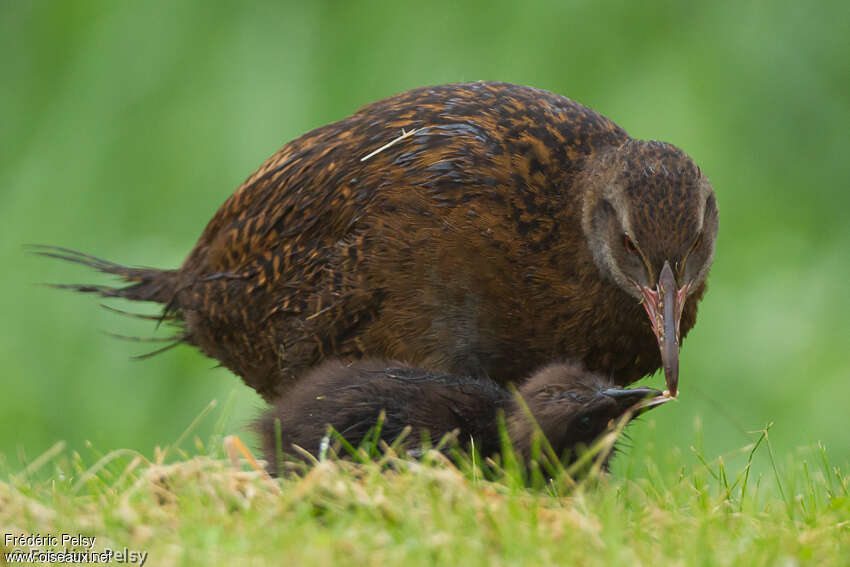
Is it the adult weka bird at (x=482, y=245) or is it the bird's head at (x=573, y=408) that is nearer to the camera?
the bird's head at (x=573, y=408)

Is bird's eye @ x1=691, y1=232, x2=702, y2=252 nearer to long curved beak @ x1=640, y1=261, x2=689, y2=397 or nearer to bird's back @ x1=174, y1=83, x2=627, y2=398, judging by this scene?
long curved beak @ x1=640, y1=261, x2=689, y2=397

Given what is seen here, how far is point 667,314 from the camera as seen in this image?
442 cm

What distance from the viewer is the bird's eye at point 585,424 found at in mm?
4305

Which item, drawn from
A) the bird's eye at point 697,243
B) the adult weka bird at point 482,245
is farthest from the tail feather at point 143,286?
the bird's eye at point 697,243

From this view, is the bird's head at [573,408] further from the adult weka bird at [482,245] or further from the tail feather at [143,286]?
the tail feather at [143,286]

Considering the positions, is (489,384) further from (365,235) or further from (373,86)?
(373,86)

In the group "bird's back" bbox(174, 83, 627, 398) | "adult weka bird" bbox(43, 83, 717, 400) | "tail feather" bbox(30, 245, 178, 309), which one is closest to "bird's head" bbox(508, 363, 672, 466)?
"adult weka bird" bbox(43, 83, 717, 400)

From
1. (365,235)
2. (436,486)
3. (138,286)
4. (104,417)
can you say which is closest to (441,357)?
(365,235)

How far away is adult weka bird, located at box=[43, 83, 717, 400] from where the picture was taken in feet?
15.0

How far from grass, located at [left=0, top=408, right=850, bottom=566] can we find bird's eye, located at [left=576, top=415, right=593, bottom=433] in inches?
9.7

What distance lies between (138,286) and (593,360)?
2.30 metres

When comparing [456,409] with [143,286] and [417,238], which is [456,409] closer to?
[417,238]

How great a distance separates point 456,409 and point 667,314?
846 millimetres

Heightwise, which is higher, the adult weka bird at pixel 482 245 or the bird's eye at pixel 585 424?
the adult weka bird at pixel 482 245
